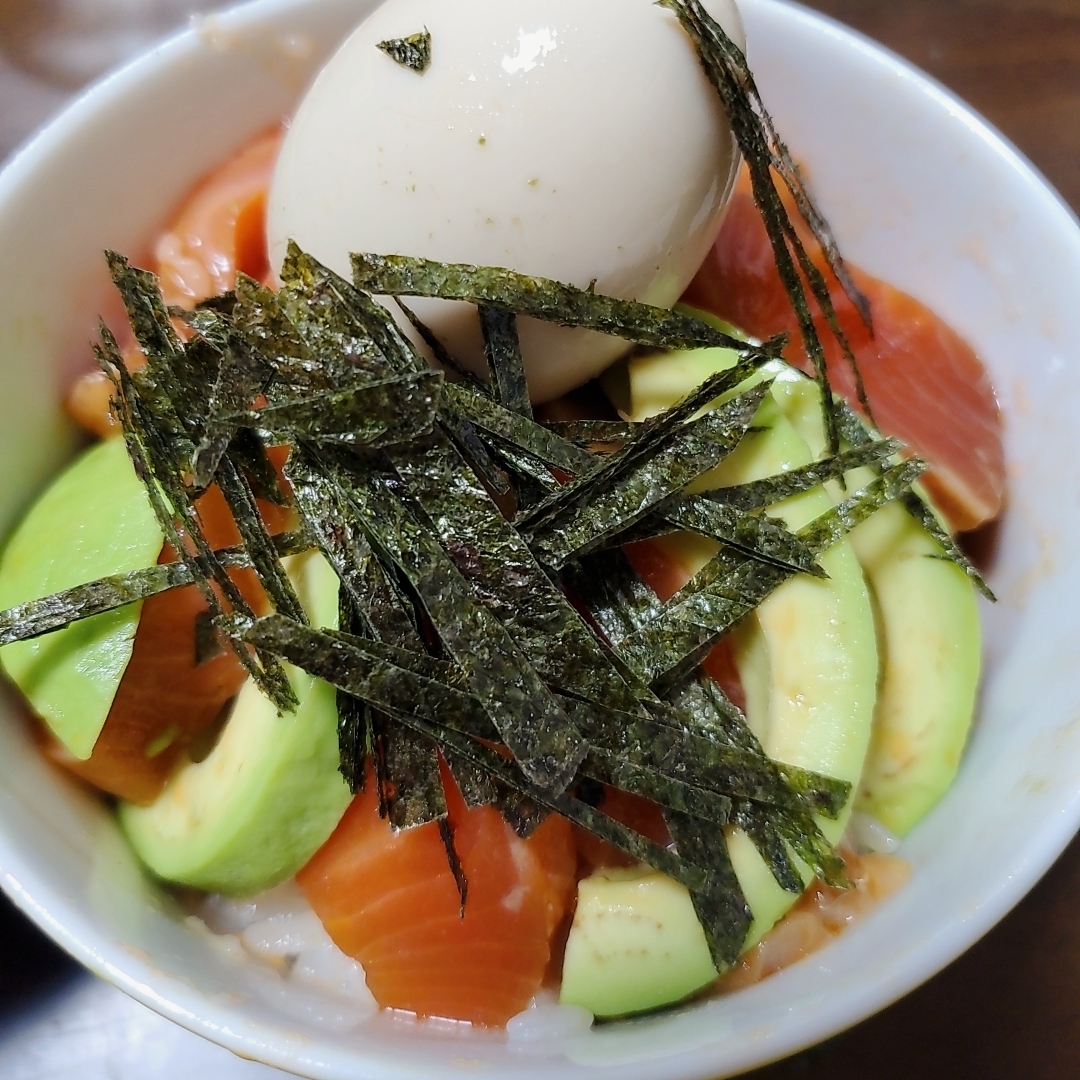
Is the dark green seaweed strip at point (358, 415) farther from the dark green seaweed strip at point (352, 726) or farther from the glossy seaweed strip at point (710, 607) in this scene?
the glossy seaweed strip at point (710, 607)

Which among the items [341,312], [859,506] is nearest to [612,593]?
[859,506]

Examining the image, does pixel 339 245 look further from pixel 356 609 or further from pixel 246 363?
pixel 356 609

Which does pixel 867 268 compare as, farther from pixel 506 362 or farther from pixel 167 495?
pixel 167 495

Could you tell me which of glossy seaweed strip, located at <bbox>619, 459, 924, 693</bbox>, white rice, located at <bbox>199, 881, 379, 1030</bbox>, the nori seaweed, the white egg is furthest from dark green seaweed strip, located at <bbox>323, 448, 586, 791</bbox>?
white rice, located at <bbox>199, 881, 379, 1030</bbox>

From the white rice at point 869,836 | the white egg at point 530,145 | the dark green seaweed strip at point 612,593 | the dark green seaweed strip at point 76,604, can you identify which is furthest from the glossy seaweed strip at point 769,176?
the dark green seaweed strip at point 76,604

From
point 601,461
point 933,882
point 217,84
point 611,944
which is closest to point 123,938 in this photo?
point 611,944

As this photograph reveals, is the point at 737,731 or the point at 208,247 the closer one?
the point at 737,731
